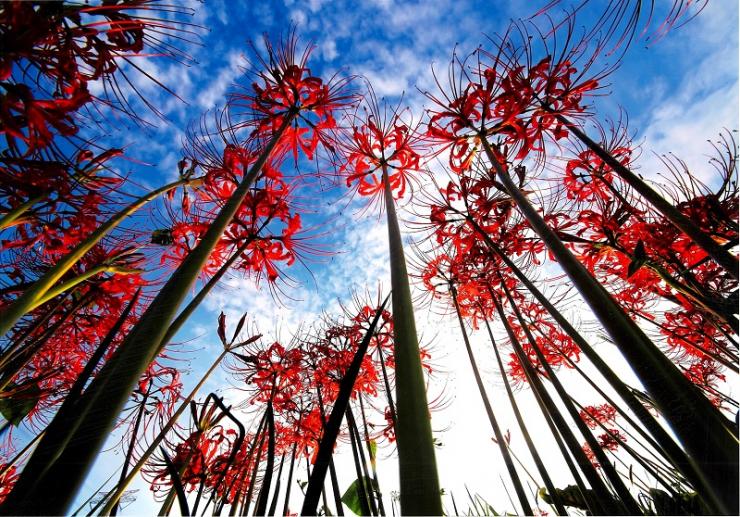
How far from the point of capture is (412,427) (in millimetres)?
692

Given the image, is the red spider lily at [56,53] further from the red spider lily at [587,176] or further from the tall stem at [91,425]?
the red spider lily at [587,176]

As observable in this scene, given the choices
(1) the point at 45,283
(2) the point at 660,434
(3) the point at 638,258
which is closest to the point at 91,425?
(1) the point at 45,283

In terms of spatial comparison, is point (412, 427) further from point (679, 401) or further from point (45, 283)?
point (45, 283)

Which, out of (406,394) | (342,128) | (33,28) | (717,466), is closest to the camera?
(717,466)

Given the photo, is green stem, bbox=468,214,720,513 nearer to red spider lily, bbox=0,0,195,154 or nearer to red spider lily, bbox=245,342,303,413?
red spider lily, bbox=0,0,195,154

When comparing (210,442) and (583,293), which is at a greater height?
(210,442)

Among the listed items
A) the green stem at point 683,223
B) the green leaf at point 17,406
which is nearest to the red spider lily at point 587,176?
the green stem at point 683,223

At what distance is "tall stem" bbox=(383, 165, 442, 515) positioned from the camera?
0.60 m

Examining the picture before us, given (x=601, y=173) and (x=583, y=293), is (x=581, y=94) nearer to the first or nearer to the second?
(x=601, y=173)

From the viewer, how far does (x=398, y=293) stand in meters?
1.07

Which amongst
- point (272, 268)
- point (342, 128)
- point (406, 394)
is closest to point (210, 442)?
point (272, 268)

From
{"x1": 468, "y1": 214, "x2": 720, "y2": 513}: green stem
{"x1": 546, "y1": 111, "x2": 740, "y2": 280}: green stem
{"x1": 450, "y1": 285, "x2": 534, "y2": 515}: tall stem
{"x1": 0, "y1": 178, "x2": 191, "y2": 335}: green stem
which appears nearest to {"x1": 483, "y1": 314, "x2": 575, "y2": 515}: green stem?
{"x1": 450, "y1": 285, "x2": 534, "y2": 515}: tall stem

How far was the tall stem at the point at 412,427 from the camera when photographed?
1.97ft

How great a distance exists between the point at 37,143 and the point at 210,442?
13.6 feet
